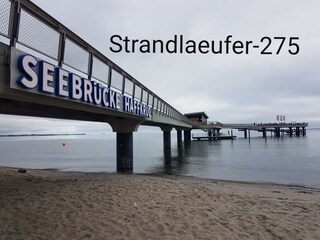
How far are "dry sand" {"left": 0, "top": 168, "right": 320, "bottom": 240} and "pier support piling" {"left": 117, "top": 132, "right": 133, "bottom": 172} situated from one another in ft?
46.9

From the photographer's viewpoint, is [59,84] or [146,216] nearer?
[146,216]

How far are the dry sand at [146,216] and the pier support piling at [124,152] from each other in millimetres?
14293

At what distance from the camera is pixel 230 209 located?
27.9ft

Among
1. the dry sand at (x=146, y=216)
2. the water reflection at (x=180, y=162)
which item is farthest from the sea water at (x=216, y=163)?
the dry sand at (x=146, y=216)

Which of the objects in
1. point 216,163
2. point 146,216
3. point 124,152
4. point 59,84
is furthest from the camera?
point 216,163

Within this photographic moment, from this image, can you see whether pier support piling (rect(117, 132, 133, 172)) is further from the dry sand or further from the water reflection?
the dry sand

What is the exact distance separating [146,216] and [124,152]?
58.9 feet

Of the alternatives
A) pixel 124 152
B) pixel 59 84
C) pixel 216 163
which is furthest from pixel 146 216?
pixel 216 163

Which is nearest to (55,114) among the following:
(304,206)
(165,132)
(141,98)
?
(141,98)

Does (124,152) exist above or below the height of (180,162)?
above

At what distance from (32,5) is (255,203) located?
8869mm

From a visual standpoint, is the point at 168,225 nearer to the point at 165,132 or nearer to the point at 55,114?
the point at 55,114

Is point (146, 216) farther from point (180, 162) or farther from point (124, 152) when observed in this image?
point (180, 162)

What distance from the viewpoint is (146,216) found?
7355 millimetres
